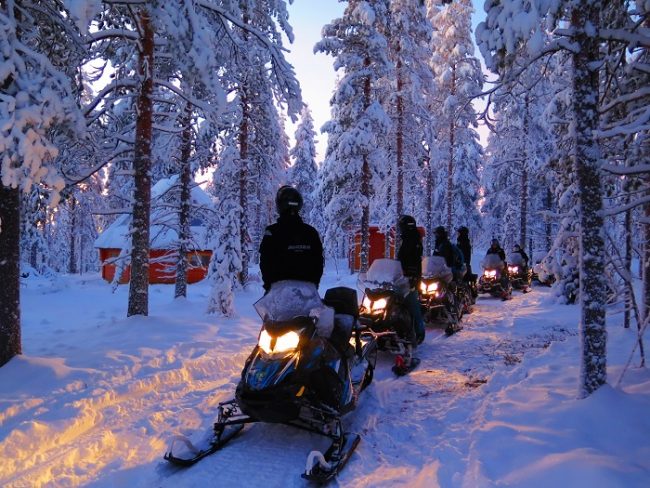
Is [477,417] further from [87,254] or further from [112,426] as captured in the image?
[87,254]

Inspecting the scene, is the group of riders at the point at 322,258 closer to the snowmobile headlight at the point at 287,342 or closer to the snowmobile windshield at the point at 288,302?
the snowmobile windshield at the point at 288,302

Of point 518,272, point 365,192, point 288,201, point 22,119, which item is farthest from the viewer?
point 365,192

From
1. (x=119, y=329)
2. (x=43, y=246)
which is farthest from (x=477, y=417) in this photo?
(x=43, y=246)

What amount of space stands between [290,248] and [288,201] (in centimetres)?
52

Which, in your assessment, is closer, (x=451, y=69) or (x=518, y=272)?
(x=518, y=272)

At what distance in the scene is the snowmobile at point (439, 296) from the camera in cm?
1069

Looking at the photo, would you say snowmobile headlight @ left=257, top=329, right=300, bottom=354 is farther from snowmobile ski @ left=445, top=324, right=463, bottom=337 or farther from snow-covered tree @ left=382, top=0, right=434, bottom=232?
snow-covered tree @ left=382, top=0, right=434, bottom=232

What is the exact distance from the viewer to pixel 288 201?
16.7 ft

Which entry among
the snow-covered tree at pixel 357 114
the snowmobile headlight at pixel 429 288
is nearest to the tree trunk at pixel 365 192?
the snow-covered tree at pixel 357 114

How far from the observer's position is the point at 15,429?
15.4 feet

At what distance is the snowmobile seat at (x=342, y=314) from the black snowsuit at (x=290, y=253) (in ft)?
2.18

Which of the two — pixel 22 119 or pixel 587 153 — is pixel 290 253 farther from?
pixel 22 119

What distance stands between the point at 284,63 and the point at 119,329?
21.8ft

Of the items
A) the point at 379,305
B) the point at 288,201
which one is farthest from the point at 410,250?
the point at 288,201
